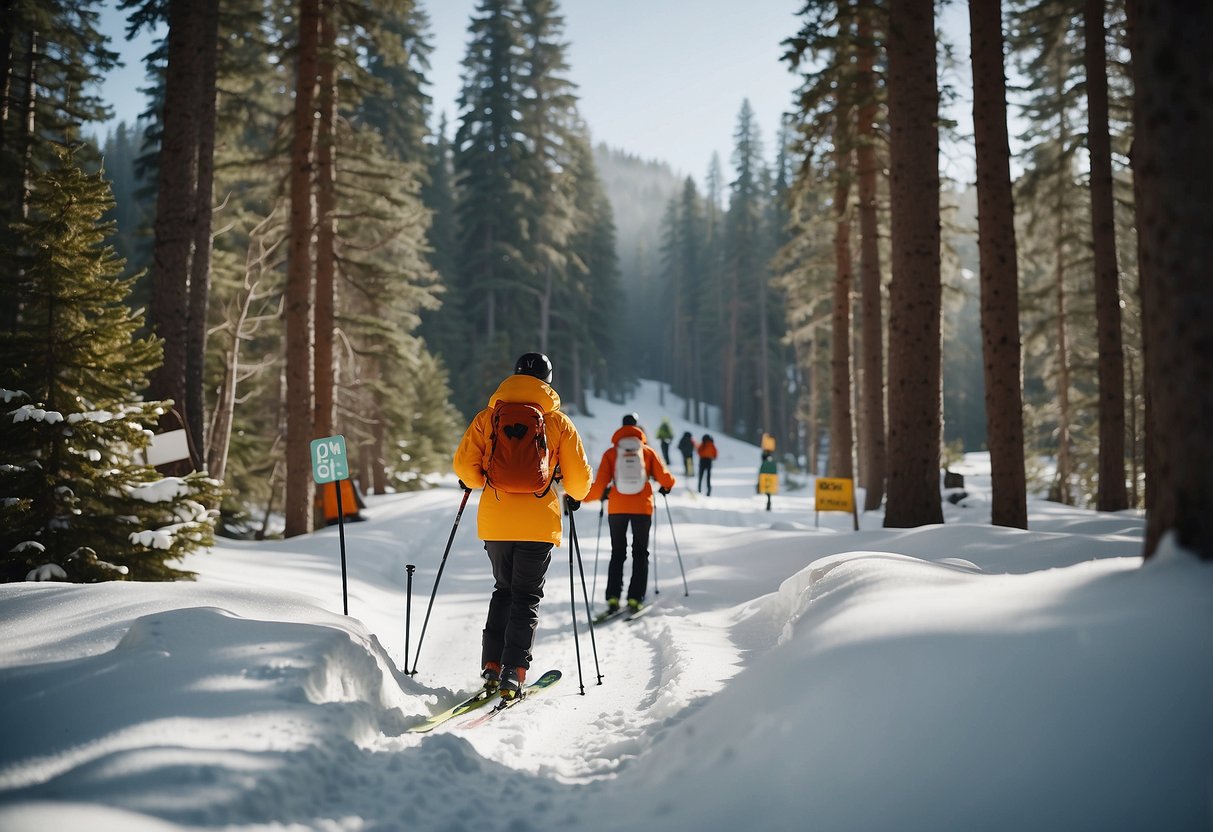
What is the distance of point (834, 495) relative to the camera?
37.7 feet

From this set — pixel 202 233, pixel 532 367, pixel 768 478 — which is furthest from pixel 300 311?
pixel 768 478

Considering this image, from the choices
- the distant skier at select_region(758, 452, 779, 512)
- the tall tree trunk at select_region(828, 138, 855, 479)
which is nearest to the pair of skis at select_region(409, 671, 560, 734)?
the tall tree trunk at select_region(828, 138, 855, 479)

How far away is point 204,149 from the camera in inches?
408

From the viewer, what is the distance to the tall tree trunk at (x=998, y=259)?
30.0 ft

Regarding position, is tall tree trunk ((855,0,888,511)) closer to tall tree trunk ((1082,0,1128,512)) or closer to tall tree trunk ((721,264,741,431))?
tall tree trunk ((1082,0,1128,512))

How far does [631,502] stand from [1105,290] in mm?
11173

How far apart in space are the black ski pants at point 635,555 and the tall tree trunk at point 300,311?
21.9 feet

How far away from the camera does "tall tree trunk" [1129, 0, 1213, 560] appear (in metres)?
2.72

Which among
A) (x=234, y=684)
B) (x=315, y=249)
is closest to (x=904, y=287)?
(x=234, y=684)

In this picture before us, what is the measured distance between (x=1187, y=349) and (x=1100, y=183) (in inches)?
513

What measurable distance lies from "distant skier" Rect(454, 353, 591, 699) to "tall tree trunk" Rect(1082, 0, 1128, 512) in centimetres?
1239

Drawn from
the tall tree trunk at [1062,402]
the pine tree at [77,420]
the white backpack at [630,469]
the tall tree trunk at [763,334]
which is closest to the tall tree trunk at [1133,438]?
the tall tree trunk at [1062,402]

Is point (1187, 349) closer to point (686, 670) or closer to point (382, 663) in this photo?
point (686, 670)

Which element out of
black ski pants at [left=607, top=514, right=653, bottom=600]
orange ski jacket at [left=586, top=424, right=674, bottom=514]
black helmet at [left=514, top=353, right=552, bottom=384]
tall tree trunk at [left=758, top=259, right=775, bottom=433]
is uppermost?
tall tree trunk at [left=758, top=259, right=775, bottom=433]
